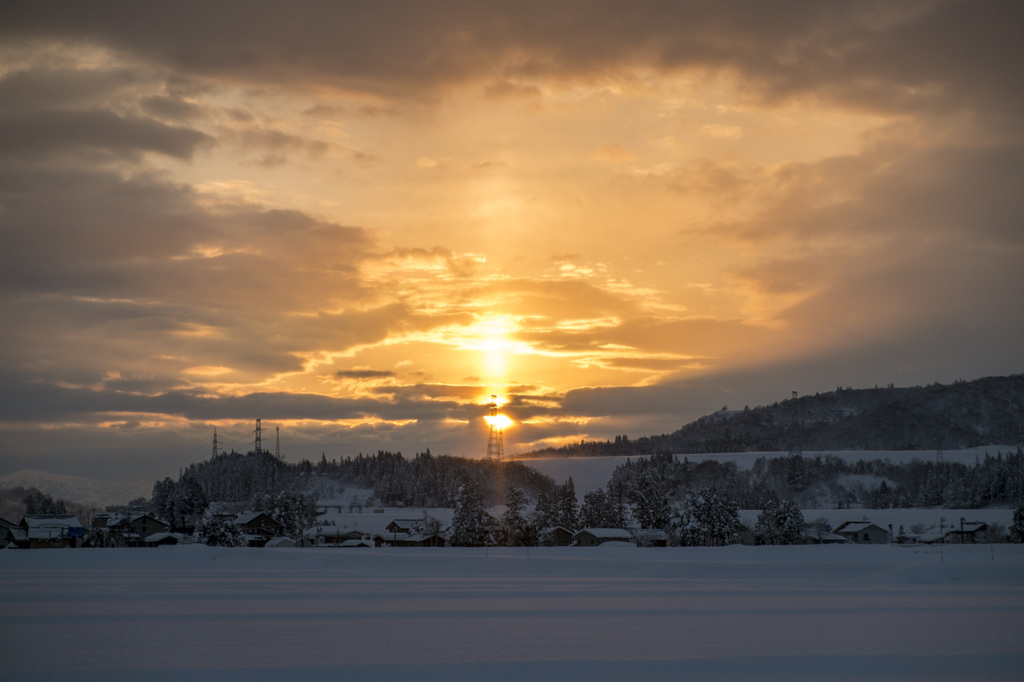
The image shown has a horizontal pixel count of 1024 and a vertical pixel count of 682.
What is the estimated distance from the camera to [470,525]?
254ft

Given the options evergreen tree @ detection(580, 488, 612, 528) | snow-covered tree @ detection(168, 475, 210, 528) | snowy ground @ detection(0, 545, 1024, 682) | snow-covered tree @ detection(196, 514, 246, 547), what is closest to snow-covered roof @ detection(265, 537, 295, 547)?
snow-covered tree @ detection(196, 514, 246, 547)

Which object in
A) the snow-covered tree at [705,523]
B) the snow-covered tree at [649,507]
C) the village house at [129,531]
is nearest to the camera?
the snow-covered tree at [705,523]

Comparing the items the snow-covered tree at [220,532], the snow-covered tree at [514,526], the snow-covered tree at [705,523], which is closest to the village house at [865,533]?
the snow-covered tree at [705,523]

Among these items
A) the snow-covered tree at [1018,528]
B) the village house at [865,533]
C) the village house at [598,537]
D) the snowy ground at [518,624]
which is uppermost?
the snowy ground at [518,624]

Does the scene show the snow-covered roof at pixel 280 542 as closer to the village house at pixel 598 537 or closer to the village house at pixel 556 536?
the village house at pixel 556 536

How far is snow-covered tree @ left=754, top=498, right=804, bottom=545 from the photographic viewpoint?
75.5m

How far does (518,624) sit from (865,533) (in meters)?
74.2

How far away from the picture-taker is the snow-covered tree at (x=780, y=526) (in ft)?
248

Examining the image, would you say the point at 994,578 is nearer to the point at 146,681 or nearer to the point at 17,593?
the point at 146,681

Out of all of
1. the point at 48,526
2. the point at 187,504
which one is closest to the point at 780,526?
the point at 187,504

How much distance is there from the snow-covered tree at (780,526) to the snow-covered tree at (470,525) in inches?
1048

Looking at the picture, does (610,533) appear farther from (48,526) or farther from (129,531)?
(48,526)

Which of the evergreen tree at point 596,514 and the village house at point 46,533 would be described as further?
the evergreen tree at point 596,514

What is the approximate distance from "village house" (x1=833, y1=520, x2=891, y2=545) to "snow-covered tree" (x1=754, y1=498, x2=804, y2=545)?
1042 cm
